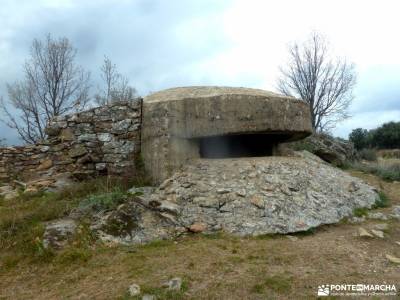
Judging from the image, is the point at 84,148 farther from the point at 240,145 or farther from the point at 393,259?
the point at 393,259

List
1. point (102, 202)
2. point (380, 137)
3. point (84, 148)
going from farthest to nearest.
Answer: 1. point (380, 137)
2. point (84, 148)
3. point (102, 202)

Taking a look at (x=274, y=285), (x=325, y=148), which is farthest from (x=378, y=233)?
(x=325, y=148)

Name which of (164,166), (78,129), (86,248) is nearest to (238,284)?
(86,248)

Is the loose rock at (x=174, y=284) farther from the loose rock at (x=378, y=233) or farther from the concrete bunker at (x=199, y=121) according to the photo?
the loose rock at (x=378, y=233)

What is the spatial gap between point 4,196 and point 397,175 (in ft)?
24.6

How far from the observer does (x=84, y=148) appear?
Result: 6090 mm

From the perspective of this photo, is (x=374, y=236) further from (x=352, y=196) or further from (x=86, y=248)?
(x=86, y=248)

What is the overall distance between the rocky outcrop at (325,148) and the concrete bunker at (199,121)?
3457 mm

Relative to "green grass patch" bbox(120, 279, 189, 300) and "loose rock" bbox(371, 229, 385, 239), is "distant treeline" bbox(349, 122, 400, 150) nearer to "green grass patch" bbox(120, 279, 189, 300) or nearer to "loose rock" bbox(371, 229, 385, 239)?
"loose rock" bbox(371, 229, 385, 239)

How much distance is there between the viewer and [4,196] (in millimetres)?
5875

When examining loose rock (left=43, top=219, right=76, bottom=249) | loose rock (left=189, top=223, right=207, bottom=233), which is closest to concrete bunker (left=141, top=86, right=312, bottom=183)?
loose rock (left=189, top=223, right=207, bottom=233)

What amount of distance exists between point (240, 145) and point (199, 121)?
54.1 inches

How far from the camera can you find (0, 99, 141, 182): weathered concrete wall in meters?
5.94

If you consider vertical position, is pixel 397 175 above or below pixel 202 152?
below
